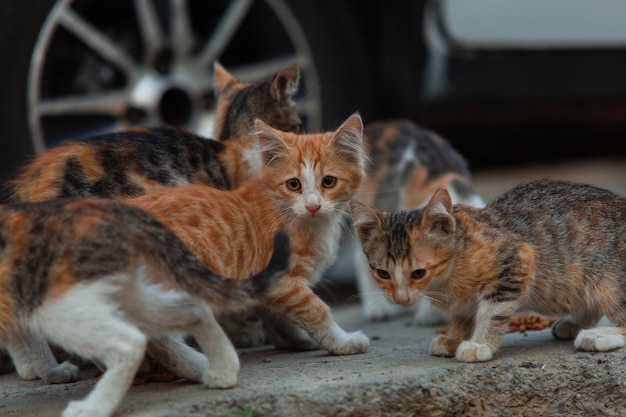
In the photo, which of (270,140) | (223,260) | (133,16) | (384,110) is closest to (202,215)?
(223,260)

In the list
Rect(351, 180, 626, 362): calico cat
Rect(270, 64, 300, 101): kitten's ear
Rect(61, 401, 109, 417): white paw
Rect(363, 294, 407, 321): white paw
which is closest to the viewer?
Rect(61, 401, 109, 417): white paw

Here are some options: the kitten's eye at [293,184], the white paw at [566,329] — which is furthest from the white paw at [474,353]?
the kitten's eye at [293,184]

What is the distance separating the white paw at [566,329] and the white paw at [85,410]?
2.28m

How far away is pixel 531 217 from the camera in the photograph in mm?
4676

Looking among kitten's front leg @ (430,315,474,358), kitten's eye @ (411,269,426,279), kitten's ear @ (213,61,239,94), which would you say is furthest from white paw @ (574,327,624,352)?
kitten's ear @ (213,61,239,94)

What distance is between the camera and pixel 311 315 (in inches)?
182

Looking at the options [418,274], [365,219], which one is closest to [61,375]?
[365,219]

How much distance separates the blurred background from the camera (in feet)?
19.7

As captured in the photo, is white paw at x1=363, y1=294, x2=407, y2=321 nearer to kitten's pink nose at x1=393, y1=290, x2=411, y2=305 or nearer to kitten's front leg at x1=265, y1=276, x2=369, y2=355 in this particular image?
kitten's front leg at x1=265, y1=276, x2=369, y2=355

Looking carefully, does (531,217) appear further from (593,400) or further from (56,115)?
(56,115)

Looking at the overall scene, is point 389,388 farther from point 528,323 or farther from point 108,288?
point 528,323

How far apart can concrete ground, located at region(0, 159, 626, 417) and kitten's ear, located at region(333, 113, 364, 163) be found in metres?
0.96

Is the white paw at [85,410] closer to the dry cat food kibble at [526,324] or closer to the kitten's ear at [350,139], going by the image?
the kitten's ear at [350,139]

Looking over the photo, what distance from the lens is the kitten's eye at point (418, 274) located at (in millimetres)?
4492
